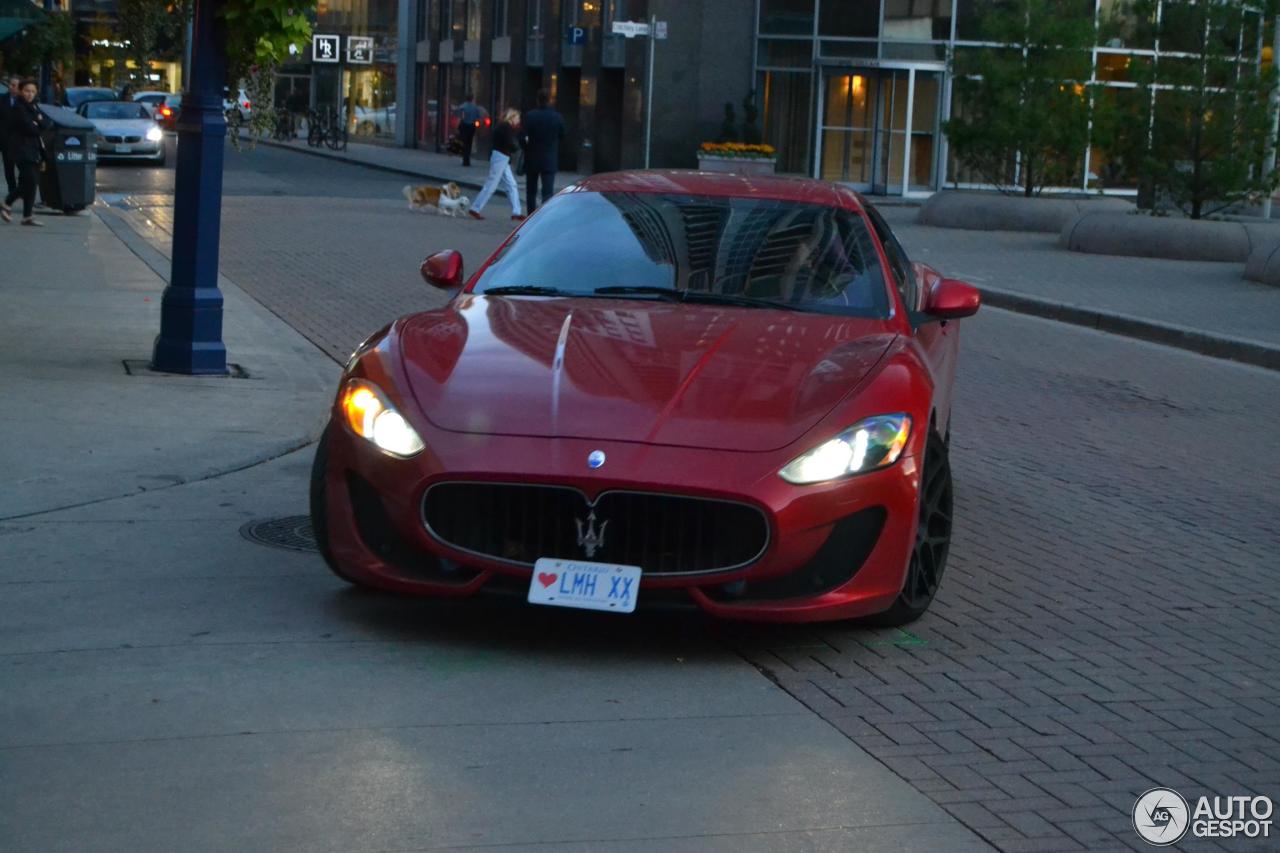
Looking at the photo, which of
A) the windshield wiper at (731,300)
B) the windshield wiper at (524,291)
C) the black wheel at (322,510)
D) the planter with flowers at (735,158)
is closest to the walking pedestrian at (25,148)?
the planter with flowers at (735,158)

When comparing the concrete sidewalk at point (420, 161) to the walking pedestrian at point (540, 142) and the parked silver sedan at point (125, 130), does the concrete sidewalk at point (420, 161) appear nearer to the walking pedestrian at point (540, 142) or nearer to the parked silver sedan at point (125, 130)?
the parked silver sedan at point (125, 130)

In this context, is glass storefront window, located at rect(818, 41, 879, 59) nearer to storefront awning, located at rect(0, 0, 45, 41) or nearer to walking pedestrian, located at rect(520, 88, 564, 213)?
walking pedestrian, located at rect(520, 88, 564, 213)

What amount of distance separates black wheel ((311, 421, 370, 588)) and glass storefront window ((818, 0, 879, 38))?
37.8m

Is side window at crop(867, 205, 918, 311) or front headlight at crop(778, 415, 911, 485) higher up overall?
side window at crop(867, 205, 918, 311)

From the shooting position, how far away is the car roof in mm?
7621

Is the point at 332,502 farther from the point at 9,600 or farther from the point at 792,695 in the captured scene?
the point at 792,695

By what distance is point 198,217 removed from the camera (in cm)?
1141

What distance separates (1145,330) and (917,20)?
26541 mm

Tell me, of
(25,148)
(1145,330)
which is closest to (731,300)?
(1145,330)

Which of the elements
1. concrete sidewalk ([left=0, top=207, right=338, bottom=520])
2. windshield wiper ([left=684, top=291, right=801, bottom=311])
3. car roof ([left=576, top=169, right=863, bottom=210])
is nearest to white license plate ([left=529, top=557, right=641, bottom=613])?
windshield wiper ([left=684, top=291, right=801, bottom=311])

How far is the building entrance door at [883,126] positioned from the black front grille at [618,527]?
36331mm

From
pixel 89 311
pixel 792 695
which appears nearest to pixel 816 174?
pixel 89 311

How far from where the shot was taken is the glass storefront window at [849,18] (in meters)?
42.3

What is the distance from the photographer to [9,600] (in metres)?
6.28
